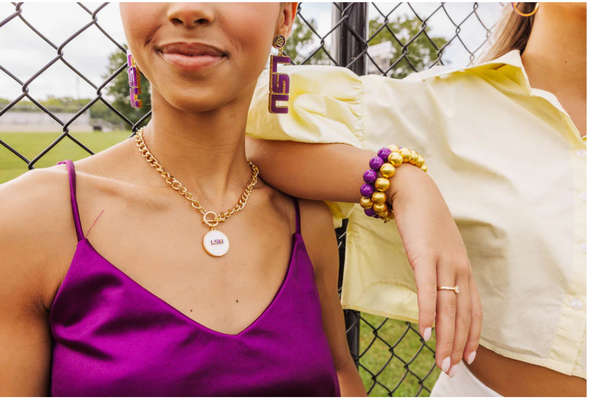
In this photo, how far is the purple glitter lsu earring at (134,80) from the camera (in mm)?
1143

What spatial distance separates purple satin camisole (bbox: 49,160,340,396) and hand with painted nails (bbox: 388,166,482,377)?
1.28ft

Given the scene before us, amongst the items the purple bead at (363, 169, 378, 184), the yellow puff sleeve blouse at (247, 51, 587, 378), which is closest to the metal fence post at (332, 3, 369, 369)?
the yellow puff sleeve blouse at (247, 51, 587, 378)

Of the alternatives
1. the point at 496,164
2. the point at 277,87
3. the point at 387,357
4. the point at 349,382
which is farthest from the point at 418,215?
the point at 387,357

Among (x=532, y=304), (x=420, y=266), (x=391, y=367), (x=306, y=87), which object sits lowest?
(x=391, y=367)

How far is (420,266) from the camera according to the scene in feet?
3.36

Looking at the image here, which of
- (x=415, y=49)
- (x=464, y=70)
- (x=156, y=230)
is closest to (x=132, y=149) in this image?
(x=156, y=230)

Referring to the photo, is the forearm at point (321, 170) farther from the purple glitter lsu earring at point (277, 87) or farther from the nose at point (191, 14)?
the nose at point (191, 14)

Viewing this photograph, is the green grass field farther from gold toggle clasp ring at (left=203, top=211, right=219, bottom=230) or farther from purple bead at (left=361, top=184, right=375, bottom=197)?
gold toggle clasp ring at (left=203, top=211, right=219, bottom=230)

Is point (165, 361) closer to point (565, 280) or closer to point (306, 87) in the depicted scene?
point (306, 87)

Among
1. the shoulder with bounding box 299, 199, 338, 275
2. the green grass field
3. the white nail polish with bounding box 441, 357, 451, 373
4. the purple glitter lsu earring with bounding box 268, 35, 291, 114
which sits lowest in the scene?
the green grass field

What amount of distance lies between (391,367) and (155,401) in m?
3.01

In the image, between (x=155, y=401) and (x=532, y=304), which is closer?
(x=155, y=401)

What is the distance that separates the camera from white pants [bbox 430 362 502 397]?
4.66 feet

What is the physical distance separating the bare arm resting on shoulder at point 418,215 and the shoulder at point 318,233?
71 mm
